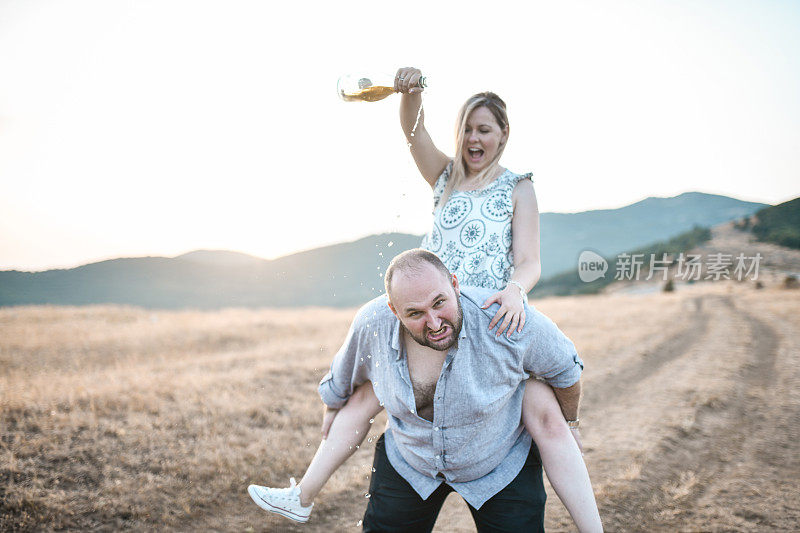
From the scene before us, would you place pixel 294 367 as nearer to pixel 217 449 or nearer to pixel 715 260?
pixel 217 449

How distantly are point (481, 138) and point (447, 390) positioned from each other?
5.77 feet

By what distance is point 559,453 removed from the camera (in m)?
2.93

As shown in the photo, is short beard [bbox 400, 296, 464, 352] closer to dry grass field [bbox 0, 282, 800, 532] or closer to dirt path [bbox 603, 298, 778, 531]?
dry grass field [bbox 0, 282, 800, 532]

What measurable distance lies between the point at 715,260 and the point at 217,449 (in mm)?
48350

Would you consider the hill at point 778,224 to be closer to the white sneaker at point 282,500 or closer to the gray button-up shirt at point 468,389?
the gray button-up shirt at point 468,389

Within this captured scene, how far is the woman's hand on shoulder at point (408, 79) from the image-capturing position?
10.2 ft

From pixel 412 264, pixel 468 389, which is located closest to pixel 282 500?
pixel 468 389

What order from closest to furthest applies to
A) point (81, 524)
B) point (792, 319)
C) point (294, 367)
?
point (81, 524) → point (294, 367) → point (792, 319)

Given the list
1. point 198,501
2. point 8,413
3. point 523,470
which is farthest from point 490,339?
point 8,413

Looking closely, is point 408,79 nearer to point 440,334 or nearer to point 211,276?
point 440,334

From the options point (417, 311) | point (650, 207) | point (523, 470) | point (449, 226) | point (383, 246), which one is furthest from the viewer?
point (650, 207)

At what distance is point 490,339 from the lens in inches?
111

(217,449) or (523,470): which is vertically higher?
(523,470)

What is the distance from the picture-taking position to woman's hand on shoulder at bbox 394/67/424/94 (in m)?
3.12
